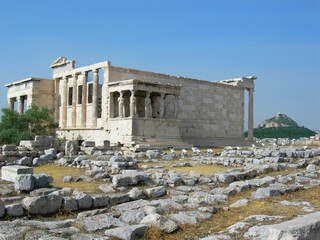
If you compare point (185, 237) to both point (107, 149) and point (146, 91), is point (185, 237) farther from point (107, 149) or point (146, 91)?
point (146, 91)

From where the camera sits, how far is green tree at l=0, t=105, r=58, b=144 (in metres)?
20.9

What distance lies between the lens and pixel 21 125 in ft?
75.0

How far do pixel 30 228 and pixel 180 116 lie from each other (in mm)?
23557

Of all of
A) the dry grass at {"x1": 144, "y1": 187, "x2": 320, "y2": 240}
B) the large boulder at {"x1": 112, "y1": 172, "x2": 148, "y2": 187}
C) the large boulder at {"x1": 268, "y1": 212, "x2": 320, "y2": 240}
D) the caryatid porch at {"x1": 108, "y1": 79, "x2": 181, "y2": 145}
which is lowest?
the dry grass at {"x1": 144, "y1": 187, "x2": 320, "y2": 240}

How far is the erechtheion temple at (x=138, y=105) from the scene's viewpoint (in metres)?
23.0

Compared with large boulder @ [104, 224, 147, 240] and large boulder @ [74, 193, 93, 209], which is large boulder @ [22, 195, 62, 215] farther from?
large boulder @ [104, 224, 147, 240]

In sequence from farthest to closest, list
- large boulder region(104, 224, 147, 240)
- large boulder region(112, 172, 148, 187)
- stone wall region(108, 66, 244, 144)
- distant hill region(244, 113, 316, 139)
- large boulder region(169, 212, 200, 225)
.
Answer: distant hill region(244, 113, 316, 139) → stone wall region(108, 66, 244, 144) → large boulder region(112, 172, 148, 187) → large boulder region(169, 212, 200, 225) → large boulder region(104, 224, 147, 240)

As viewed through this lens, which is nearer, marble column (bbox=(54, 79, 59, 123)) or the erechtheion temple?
the erechtheion temple

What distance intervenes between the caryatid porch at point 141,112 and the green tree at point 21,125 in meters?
4.61

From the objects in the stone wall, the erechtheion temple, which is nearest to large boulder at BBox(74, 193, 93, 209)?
the erechtheion temple

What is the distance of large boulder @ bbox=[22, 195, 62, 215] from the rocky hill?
230ft

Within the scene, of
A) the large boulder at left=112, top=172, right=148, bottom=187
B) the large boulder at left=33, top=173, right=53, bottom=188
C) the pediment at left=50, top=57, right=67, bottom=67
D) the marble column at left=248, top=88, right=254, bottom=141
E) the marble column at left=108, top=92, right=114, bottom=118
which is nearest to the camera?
the large boulder at left=33, top=173, right=53, bottom=188

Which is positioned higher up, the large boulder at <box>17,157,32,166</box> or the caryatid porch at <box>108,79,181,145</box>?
the caryatid porch at <box>108,79,181,145</box>

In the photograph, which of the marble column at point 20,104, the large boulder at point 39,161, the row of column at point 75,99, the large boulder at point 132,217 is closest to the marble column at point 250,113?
the row of column at point 75,99
